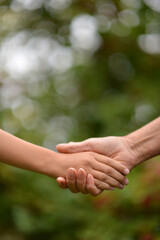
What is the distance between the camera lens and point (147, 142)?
8.13ft

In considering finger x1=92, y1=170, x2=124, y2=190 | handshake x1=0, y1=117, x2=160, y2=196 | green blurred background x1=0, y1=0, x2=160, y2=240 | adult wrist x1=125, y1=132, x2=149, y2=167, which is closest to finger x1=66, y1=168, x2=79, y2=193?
handshake x1=0, y1=117, x2=160, y2=196

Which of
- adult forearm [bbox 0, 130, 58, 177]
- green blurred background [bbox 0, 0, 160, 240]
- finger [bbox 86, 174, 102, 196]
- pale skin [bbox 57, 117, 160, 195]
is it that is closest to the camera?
adult forearm [bbox 0, 130, 58, 177]

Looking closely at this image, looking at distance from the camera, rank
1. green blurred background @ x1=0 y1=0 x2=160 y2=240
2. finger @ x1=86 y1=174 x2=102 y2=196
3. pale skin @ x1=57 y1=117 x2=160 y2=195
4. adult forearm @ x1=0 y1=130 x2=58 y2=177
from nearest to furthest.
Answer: adult forearm @ x1=0 y1=130 x2=58 y2=177, finger @ x1=86 y1=174 x2=102 y2=196, pale skin @ x1=57 y1=117 x2=160 y2=195, green blurred background @ x1=0 y1=0 x2=160 y2=240

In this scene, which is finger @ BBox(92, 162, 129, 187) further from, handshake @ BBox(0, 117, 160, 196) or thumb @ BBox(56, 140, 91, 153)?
thumb @ BBox(56, 140, 91, 153)

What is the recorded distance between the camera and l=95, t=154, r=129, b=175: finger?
2.42 m

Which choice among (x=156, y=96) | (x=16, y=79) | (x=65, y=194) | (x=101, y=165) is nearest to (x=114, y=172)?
(x=101, y=165)

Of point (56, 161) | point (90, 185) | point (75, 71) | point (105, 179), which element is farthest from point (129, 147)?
point (75, 71)

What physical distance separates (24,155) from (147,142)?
0.80m

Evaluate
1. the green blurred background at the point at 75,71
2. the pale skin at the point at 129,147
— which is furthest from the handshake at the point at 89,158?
the green blurred background at the point at 75,71

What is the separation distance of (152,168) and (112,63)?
110 inches

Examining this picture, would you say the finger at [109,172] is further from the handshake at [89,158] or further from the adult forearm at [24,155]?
the adult forearm at [24,155]

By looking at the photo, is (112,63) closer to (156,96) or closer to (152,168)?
(156,96)

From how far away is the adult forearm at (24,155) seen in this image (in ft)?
7.41

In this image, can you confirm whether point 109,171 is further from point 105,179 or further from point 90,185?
point 90,185
